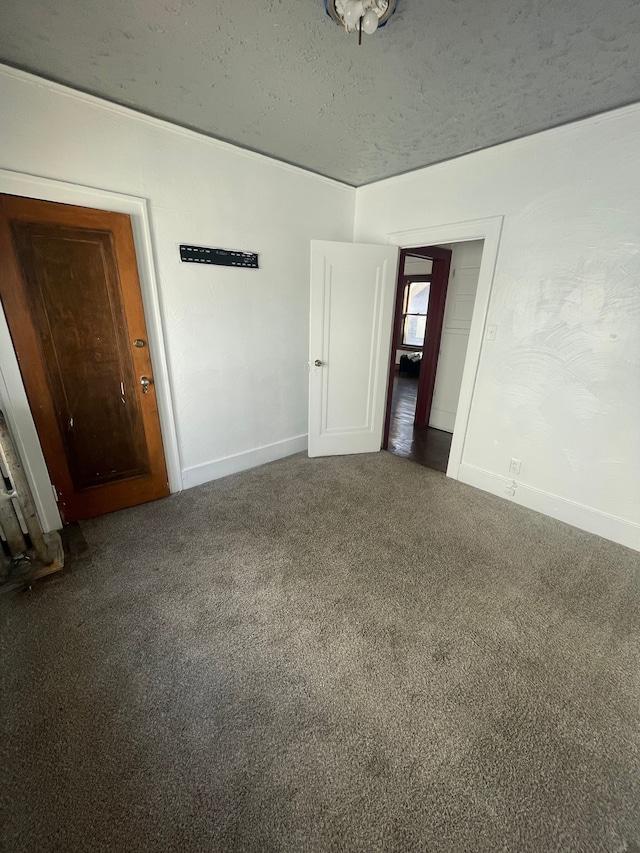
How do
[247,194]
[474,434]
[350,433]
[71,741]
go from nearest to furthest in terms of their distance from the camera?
Answer: [71,741] < [247,194] < [474,434] < [350,433]

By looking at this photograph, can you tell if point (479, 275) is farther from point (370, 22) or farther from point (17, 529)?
point (17, 529)

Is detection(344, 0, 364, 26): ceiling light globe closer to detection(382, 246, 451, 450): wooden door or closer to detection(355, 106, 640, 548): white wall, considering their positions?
detection(355, 106, 640, 548): white wall

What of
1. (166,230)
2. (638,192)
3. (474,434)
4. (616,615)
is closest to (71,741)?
(616,615)

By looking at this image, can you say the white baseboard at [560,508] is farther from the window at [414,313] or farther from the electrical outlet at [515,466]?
the window at [414,313]

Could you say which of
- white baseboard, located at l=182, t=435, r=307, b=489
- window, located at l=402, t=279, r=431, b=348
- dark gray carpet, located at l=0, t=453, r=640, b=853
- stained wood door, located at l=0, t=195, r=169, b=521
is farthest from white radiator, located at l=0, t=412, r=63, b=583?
window, located at l=402, t=279, r=431, b=348

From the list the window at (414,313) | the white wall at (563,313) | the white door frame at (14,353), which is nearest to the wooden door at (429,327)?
the white wall at (563,313)

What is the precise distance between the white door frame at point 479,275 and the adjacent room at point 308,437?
0.02m

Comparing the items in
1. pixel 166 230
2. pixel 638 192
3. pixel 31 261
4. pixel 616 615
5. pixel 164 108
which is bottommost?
pixel 616 615

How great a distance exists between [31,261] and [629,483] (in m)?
3.82

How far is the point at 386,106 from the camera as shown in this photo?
75.9 inches

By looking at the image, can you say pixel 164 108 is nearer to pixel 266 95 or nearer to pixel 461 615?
pixel 266 95

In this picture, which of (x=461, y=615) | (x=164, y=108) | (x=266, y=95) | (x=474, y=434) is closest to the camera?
(x=461, y=615)

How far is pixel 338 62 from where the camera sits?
5.24ft

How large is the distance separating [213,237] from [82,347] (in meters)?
1.19
